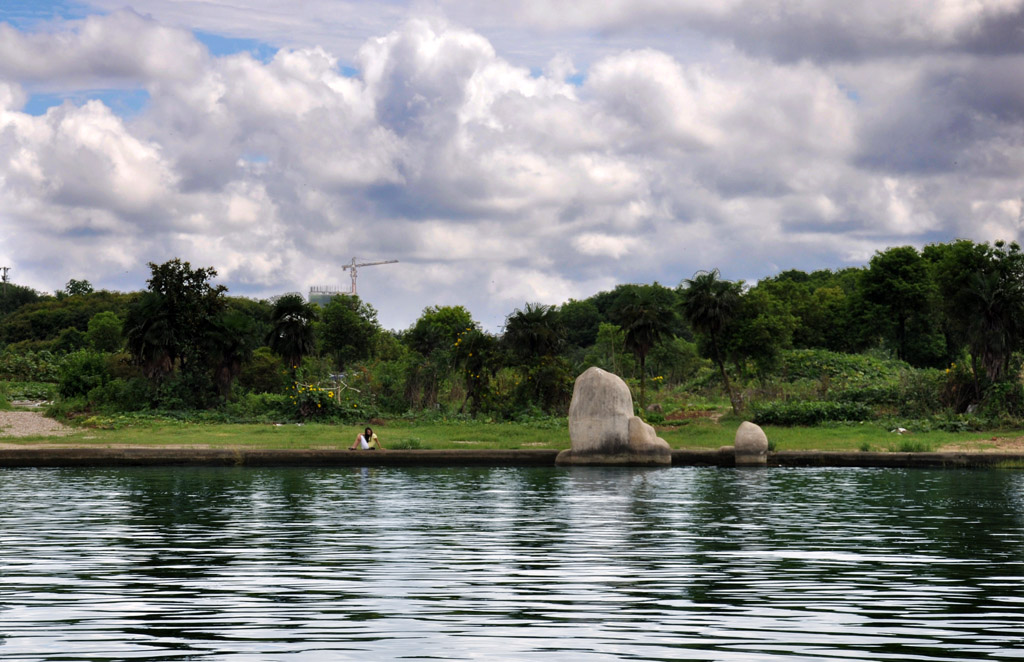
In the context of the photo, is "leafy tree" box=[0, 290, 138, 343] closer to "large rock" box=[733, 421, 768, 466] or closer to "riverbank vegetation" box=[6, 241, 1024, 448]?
"riverbank vegetation" box=[6, 241, 1024, 448]

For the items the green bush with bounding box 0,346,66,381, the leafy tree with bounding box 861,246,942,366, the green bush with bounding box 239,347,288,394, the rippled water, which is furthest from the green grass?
Result: the leafy tree with bounding box 861,246,942,366

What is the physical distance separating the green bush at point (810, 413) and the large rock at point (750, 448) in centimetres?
1059

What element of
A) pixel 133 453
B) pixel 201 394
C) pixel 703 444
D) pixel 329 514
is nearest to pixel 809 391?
pixel 703 444

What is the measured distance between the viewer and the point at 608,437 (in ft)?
82.8

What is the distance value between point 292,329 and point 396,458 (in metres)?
15.0

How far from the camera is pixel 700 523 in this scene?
45.2 feet

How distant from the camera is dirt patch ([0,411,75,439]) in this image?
30.3 meters

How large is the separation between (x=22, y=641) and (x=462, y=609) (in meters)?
2.97

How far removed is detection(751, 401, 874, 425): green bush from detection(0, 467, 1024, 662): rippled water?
16.5 metres

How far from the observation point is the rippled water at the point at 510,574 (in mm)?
6602

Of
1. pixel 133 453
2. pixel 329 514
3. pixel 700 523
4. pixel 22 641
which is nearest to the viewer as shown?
pixel 22 641

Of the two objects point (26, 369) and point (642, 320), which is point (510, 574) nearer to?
point (642, 320)

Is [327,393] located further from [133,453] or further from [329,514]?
[329,514]

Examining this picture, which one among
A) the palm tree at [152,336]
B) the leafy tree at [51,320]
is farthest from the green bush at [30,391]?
the leafy tree at [51,320]
